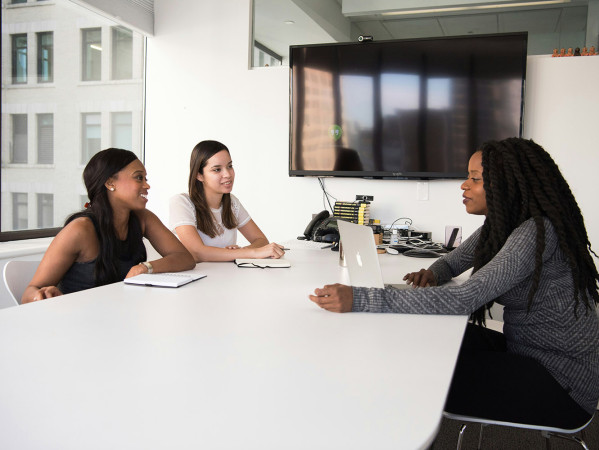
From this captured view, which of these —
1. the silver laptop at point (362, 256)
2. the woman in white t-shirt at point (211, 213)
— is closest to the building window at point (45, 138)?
the woman in white t-shirt at point (211, 213)

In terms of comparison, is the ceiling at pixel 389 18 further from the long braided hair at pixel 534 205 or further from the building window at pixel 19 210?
the long braided hair at pixel 534 205

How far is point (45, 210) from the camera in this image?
390 cm

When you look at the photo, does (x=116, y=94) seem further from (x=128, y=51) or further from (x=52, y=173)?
(x=52, y=173)

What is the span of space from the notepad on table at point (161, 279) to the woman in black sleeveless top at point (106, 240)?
0.31 ft

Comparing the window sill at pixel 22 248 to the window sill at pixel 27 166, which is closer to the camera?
the window sill at pixel 22 248

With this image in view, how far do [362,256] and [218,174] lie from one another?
51.1 inches

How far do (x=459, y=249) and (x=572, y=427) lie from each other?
0.88 m

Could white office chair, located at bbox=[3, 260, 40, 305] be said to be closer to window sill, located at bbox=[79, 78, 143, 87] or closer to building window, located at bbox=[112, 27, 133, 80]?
window sill, located at bbox=[79, 78, 143, 87]

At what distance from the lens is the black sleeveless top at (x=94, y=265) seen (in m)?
2.08

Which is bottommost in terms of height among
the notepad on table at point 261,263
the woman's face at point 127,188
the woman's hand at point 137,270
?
the notepad on table at point 261,263

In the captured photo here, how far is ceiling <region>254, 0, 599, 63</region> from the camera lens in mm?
3945

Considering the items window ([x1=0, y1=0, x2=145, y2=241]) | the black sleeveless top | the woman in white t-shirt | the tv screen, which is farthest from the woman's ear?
the tv screen

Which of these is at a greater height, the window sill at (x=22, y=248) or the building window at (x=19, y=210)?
the building window at (x=19, y=210)

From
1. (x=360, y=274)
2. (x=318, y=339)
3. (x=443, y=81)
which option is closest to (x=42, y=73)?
(x=443, y=81)
